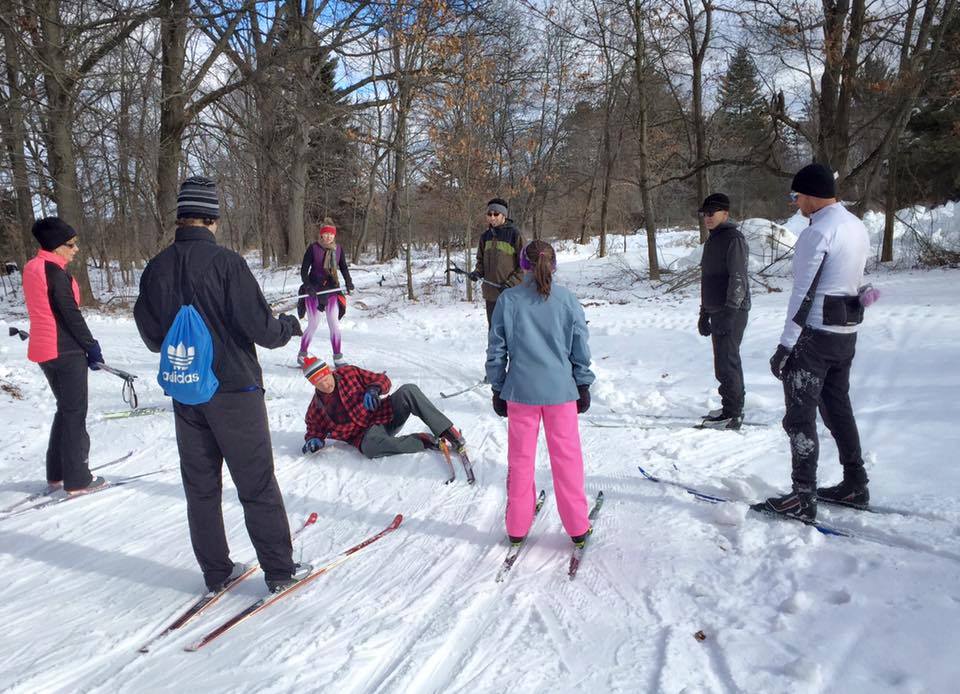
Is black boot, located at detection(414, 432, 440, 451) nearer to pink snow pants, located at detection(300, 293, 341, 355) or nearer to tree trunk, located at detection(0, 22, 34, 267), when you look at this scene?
pink snow pants, located at detection(300, 293, 341, 355)

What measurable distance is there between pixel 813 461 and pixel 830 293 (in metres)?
0.96

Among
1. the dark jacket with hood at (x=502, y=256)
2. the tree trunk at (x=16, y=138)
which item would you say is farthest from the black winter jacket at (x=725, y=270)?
the tree trunk at (x=16, y=138)

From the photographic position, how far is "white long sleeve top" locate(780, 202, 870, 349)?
3.17 m

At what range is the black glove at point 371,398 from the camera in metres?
4.92

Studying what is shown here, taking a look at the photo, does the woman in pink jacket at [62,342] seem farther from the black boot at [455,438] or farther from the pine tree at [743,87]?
the pine tree at [743,87]

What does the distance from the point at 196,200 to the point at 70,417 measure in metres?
2.66

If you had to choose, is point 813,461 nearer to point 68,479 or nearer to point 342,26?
point 68,479

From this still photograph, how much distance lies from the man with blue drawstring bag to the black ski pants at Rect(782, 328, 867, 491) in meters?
2.79

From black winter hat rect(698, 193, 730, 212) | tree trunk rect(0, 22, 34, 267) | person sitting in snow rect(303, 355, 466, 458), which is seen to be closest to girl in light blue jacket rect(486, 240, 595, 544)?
person sitting in snow rect(303, 355, 466, 458)

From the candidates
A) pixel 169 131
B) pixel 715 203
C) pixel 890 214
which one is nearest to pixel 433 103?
pixel 169 131

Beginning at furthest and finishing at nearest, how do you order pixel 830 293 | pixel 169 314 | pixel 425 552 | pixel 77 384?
pixel 77 384 < pixel 425 552 < pixel 830 293 < pixel 169 314

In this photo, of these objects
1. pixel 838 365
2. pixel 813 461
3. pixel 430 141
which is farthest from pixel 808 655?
pixel 430 141

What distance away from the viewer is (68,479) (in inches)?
177

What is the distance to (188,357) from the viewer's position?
106 inches
